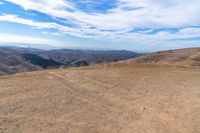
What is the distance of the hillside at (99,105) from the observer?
9.88 metres

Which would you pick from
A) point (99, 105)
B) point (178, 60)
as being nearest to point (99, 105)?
point (99, 105)

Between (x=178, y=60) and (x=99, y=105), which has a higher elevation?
(x=178, y=60)

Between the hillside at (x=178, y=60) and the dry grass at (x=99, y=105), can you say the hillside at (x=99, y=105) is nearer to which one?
the dry grass at (x=99, y=105)

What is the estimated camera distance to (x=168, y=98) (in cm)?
1478

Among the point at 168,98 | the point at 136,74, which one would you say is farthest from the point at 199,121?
the point at 136,74

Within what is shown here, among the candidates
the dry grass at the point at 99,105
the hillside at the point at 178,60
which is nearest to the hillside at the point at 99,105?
the dry grass at the point at 99,105

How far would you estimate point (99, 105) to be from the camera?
1287 cm

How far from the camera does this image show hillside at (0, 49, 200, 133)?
32.4ft

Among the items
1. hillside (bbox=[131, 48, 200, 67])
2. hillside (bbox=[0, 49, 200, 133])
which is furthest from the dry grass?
hillside (bbox=[131, 48, 200, 67])

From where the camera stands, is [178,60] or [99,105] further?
[178,60]

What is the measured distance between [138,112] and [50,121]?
398cm

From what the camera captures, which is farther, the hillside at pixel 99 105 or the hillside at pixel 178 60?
the hillside at pixel 178 60

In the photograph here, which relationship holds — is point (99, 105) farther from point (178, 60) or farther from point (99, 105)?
point (178, 60)

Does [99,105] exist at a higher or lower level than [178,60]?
lower
